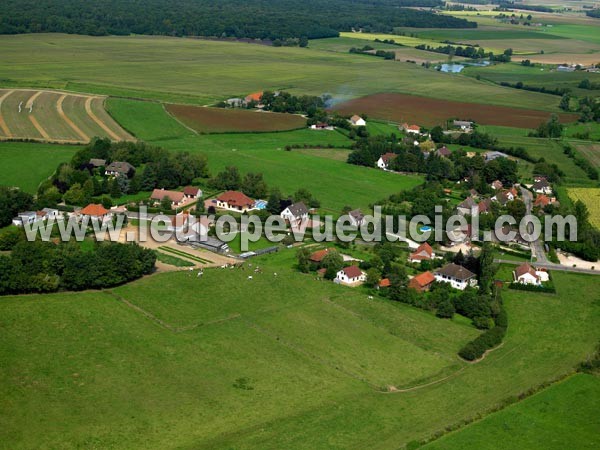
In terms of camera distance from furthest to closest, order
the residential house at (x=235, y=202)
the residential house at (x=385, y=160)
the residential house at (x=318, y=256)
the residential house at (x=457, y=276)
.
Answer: the residential house at (x=385, y=160), the residential house at (x=235, y=202), the residential house at (x=318, y=256), the residential house at (x=457, y=276)

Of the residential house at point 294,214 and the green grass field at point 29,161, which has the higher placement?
the green grass field at point 29,161

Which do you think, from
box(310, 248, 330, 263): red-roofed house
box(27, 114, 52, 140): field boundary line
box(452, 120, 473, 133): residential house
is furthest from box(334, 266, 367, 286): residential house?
box(452, 120, 473, 133): residential house

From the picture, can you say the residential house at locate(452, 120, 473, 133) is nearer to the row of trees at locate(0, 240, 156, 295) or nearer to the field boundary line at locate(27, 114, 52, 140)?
the field boundary line at locate(27, 114, 52, 140)

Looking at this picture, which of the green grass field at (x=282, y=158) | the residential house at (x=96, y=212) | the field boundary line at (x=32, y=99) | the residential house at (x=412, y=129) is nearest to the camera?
the residential house at (x=96, y=212)

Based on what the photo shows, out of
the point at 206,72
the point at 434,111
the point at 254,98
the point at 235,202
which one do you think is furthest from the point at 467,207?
the point at 206,72

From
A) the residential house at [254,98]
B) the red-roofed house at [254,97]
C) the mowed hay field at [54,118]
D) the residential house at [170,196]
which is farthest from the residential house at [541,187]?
the red-roofed house at [254,97]

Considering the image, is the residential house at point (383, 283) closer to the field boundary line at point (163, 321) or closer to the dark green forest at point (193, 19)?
the field boundary line at point (163, 321)

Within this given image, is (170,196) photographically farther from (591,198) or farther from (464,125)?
(464,125)
